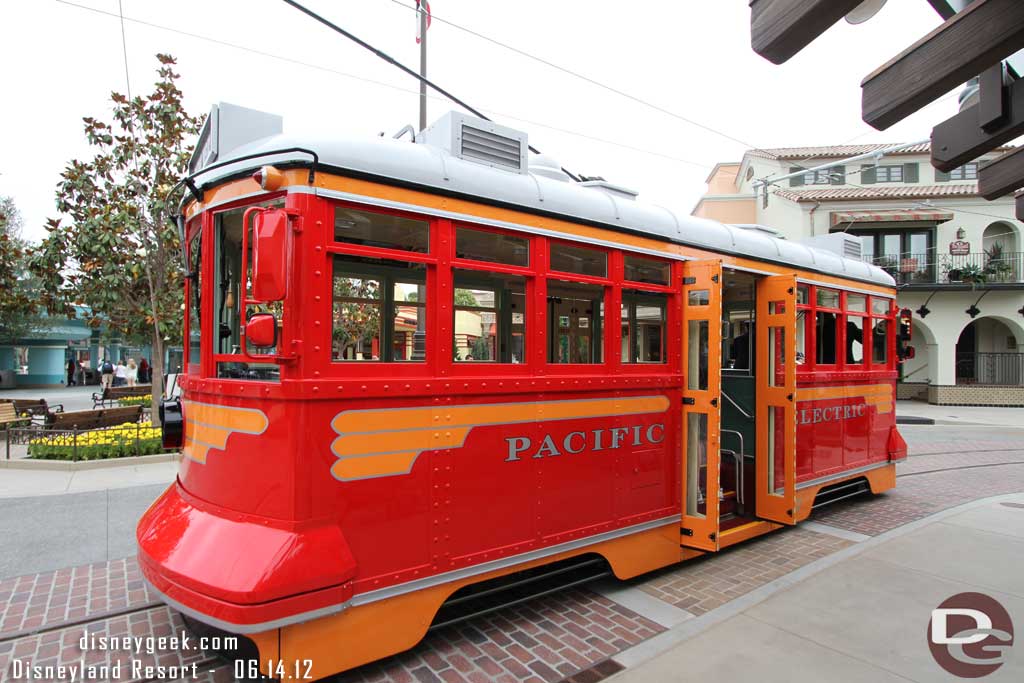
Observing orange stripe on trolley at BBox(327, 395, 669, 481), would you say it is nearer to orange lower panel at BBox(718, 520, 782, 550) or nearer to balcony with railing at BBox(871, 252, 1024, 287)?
orange lower panel at BBox(718, 520, 782, 550)

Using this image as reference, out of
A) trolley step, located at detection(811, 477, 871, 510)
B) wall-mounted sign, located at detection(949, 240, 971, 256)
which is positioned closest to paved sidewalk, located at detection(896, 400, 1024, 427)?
wall-mounted sign, located at detection(949, 240, 971, 256)

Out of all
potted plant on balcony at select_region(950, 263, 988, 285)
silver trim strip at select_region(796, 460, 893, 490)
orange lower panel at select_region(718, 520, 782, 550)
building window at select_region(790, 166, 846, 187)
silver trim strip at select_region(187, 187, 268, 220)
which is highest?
building window at select_region(790, 166, 846, 187)

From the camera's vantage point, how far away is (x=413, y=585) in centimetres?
305

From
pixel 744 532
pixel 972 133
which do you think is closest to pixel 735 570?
pixel 744 532

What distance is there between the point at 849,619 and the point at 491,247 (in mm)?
3431

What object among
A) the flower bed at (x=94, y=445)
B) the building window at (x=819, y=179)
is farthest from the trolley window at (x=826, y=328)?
the building window at (x=819, y=179)

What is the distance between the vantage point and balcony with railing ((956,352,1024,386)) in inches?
818

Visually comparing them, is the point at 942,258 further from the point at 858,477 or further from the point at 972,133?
the point at 972,133

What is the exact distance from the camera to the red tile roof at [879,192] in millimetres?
20969

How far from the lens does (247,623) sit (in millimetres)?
2510

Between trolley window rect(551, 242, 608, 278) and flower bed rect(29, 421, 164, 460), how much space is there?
24.1 feet

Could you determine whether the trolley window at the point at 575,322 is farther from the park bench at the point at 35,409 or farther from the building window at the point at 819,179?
the building window at the point at 819,179

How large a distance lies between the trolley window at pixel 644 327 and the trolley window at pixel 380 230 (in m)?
1.70

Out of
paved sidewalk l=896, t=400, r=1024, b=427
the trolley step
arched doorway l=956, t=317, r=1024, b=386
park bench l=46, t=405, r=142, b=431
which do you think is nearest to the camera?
the trolley step
